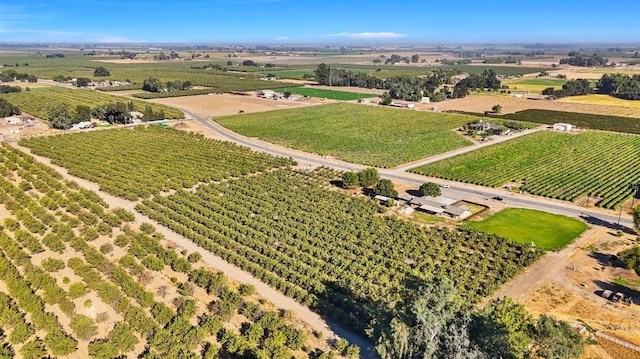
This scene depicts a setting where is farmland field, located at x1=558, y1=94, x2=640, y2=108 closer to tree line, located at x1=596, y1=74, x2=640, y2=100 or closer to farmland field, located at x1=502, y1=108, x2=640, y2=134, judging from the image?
tree line, located at x1=596, y1=74, x2=640, y2=100

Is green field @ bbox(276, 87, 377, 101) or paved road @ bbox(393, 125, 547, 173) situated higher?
green field @ bbox(276, 87, 377, 101)

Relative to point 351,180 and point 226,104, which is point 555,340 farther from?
point 226,104

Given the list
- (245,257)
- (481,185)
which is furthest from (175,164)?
(481,185)

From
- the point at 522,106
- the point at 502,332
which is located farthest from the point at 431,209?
the point at 522,106

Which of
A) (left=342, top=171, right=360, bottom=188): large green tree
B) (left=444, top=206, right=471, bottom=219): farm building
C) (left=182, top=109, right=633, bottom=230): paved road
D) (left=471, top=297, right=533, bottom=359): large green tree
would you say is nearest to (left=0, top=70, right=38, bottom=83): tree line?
(left=182, top=109, right=633, bottom=230): paved road

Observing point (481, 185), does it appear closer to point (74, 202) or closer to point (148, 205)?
point (148, 205)

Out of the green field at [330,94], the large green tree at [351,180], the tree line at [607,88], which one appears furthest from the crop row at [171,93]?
the tree line at [607,88]
